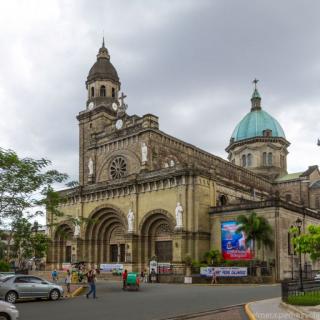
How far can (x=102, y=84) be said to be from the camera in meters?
61.7

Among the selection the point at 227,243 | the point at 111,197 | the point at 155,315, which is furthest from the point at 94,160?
the point at 155,315

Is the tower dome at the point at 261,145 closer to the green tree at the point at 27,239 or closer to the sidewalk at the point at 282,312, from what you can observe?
the green tree at the point at 27,239

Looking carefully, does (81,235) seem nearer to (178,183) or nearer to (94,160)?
(94,160)

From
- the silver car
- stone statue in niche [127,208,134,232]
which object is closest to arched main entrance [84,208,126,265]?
stone statue in niche [127,208,134,232]

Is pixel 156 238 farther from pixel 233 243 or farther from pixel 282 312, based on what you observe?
pixel 282 312

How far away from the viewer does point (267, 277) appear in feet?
126

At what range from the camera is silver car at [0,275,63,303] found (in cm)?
2255

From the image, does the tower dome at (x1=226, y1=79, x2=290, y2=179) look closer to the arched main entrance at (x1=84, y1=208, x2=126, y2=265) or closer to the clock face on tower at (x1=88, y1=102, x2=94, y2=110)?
the clock face on tower at (x1=88, y1=102, x2=94, y2=110)

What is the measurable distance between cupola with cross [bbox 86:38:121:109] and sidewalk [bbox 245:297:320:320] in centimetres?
4558

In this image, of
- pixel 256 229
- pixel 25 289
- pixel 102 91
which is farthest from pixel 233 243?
pixel 102 91

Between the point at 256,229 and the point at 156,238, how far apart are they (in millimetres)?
12864

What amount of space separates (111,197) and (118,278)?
10952 millimetres

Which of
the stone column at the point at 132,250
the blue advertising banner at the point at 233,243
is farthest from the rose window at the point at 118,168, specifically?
the blue advertising banner at the point at 233,243

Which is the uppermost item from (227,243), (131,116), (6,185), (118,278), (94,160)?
(131,116)
